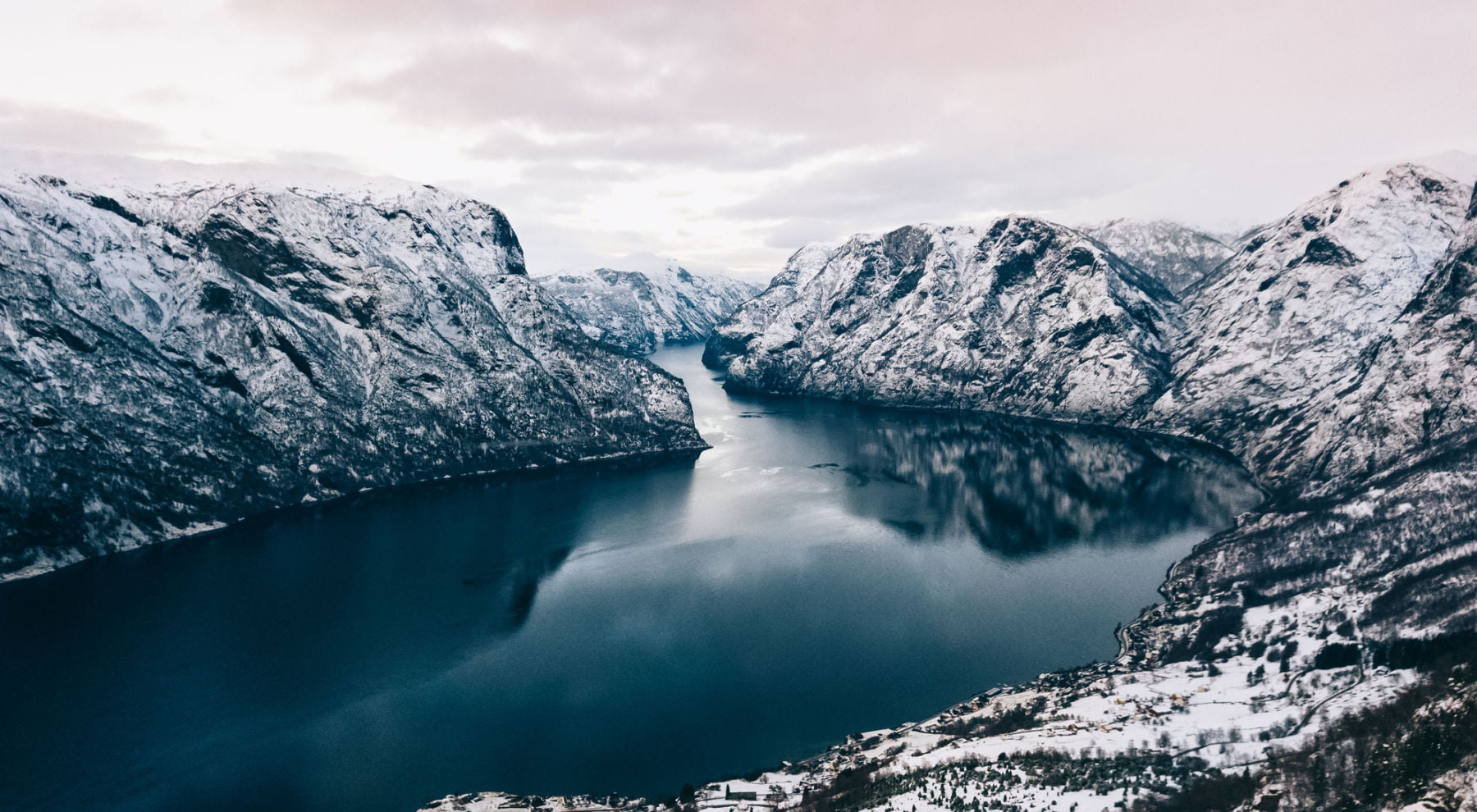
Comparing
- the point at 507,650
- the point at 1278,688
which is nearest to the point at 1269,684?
the point at 1278,688

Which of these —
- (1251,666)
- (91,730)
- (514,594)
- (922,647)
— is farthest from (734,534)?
(91,730)

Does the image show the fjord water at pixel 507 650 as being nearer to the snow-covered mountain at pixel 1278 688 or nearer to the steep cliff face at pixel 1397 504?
the snow-covered mountain at pixel 1278 688

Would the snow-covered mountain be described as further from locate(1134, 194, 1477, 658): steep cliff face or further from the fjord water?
the fjord water

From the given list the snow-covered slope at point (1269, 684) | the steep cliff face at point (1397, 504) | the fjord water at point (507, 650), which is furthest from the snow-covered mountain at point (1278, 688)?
the fjord water at point (507, 650)

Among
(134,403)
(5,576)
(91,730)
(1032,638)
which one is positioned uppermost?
(134,403)

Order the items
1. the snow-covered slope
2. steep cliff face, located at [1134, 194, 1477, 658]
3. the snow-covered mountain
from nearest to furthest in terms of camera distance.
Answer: the snow-covered mountain, the snow-covered slope, steep cliff face, located at [1134, 194, 1477, 658]

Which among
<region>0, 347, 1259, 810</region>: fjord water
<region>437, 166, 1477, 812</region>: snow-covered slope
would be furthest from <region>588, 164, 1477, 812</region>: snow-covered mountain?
<region>0, 347, 1259, 810</region>: fjord water

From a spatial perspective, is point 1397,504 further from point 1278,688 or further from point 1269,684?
point 1278,688

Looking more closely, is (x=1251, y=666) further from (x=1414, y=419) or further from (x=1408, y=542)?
(x=1414, y=419)
